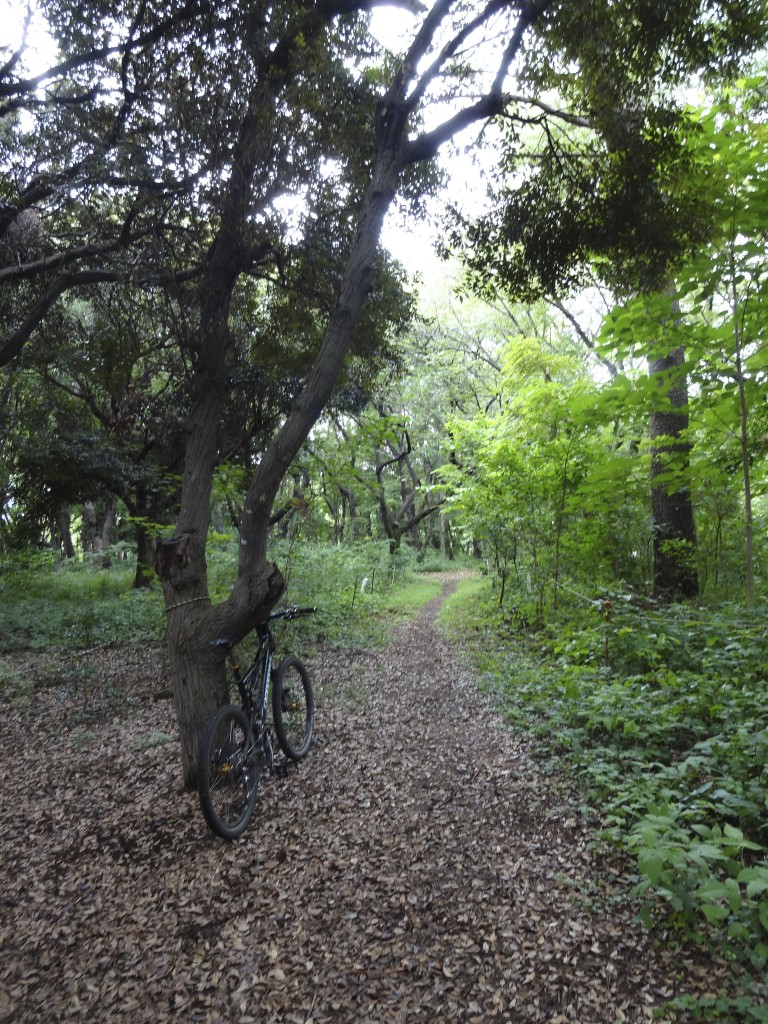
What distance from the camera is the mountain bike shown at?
11.3ft

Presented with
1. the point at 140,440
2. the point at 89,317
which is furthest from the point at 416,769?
the point at 140,440

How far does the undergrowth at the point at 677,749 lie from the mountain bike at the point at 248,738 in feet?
6.67

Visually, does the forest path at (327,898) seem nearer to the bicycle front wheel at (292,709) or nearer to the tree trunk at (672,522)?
the bicycle front wheel at (292,709)

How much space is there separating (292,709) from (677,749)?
Result: 2.99 m

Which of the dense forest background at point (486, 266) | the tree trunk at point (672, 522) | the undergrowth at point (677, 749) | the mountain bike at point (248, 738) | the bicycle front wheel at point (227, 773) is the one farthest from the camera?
the tree trunk at point (672, 522)

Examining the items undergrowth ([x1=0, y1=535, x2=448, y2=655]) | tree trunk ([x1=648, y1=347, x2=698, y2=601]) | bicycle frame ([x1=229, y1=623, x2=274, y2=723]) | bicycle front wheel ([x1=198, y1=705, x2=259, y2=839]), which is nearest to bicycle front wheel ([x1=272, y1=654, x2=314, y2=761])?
bicycle frame ([x1=229, y1=623, x2=274, y2=723])

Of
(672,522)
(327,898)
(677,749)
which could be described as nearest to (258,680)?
(327,898)

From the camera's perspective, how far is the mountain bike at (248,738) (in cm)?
344

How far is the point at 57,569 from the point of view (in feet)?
57.6

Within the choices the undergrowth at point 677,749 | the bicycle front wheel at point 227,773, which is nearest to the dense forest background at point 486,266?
the undergrowth at point 677,749

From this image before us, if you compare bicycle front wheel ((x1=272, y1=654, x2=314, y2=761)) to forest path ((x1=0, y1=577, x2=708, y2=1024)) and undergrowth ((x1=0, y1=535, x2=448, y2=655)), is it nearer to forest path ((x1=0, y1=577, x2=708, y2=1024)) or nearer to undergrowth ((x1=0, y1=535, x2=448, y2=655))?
forest path ((x1=0, y1=577, x2=708, y2=1024))

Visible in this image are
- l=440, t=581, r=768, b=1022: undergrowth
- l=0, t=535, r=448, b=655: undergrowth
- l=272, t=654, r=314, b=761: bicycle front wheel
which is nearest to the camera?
l=440, t=581, r=768, b=1022: undergrowth

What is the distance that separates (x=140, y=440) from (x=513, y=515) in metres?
9.70

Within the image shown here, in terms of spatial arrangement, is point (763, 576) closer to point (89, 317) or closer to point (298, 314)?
point (298, 314)
